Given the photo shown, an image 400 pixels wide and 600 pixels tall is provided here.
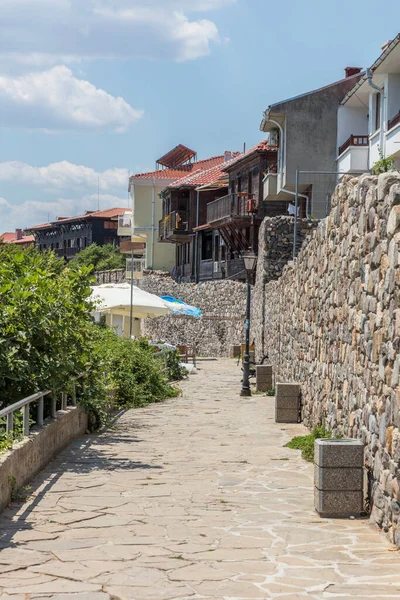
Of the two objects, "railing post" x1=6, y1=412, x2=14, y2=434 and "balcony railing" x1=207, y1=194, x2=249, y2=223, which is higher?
"balcony railing" x1=207, y1=194, x2=249, y2=223

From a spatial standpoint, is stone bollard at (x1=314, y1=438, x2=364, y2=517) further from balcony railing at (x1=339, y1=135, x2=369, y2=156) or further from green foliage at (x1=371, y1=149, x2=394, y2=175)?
balcony railing at (x1=339, y1=135, x2=369, y2=156)

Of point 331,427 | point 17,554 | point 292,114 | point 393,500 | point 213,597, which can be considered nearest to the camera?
point 213,597

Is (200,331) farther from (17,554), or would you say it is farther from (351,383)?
(17,554)

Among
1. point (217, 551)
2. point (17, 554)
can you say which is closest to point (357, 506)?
point (217, 551)

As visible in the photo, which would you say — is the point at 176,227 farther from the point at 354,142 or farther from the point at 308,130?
the point at 354,142

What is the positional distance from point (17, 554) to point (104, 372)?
8.66m

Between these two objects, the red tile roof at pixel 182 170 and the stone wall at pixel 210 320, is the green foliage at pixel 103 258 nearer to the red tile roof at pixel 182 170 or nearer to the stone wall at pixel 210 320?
the red tile roof at pixel 182 170

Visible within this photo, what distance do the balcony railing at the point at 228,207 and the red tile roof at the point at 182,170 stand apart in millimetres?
18823

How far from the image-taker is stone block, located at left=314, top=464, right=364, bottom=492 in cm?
816

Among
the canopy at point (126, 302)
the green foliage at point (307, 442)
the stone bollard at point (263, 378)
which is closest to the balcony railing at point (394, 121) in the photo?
the canopy at point (126, 302)

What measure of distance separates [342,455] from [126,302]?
16391 mm

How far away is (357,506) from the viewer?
8.20 meters

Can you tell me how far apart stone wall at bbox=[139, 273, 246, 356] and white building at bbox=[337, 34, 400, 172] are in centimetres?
828

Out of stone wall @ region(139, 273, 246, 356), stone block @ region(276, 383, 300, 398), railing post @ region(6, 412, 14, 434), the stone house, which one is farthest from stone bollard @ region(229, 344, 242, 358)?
railing post @ region(6, 412, 14, 434)
